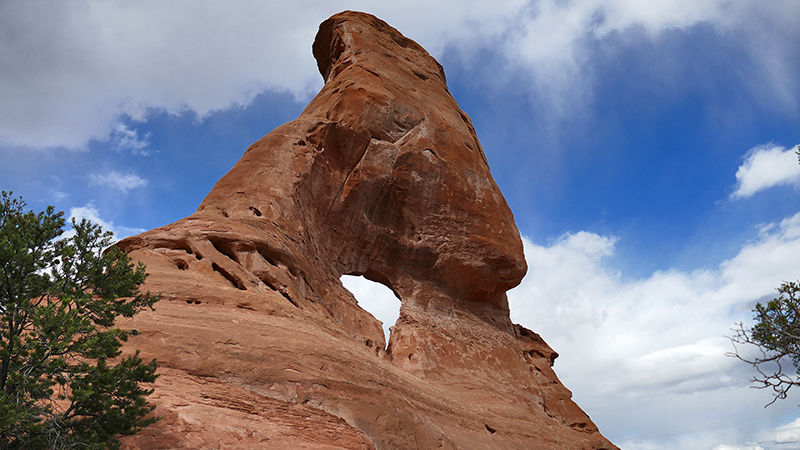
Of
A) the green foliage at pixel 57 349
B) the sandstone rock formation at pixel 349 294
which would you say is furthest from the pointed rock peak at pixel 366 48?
the green foliage at pixel 57 349

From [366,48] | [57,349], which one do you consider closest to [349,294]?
[366,48]

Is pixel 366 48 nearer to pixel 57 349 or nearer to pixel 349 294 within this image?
pixel 349 294

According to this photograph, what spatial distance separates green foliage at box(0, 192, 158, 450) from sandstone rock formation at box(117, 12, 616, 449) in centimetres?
73

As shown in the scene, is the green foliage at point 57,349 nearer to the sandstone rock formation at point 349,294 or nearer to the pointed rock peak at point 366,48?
the sandstone rock formation at point 349,294

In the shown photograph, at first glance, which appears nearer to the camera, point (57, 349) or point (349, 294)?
point (57, 349)

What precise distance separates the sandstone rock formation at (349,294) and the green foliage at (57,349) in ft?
2.41

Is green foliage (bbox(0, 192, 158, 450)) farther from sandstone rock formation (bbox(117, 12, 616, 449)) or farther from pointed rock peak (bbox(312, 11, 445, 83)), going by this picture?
pointed rock peak (bbox(312, 11, 445, 83))

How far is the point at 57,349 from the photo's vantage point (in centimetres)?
546

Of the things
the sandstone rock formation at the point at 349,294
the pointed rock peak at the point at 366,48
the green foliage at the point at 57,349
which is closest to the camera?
the green foliage at the point at 57,349

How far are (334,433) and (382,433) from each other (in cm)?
114

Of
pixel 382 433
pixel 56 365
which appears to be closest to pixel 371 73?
pixel 382 433

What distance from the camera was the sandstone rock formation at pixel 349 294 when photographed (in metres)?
7.95

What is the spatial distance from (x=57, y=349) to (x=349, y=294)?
40.5ft

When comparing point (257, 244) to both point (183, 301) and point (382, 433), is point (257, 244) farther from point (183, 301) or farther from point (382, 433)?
point (382, 433)
